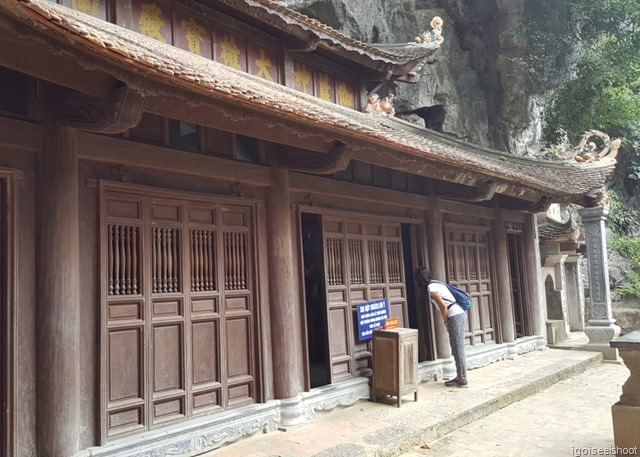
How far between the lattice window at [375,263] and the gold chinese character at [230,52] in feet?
9.25

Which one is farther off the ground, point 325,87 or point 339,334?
point 325,87

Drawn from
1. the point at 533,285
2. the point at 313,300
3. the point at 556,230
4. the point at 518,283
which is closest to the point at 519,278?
the point at 518,283

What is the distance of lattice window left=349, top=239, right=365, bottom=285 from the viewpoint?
6613 millimetres

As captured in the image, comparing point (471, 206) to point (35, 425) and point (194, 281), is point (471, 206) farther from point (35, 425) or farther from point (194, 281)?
point (35, 425)

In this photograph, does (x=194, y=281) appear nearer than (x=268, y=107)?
No

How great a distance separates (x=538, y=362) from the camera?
8922 millimetres

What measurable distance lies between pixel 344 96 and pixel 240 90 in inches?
170

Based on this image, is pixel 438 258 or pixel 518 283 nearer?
pixel 438 258

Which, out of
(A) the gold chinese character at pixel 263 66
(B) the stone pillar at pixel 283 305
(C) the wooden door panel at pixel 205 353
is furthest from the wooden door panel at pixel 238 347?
(A) the gold chinese character at pixel 263 66

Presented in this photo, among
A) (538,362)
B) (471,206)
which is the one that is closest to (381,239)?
(471,206)

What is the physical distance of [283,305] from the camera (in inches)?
215

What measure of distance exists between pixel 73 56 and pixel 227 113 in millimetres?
1228

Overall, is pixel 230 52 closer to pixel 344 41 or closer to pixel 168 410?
pixel 344 41

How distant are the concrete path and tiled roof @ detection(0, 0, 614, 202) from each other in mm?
2778
